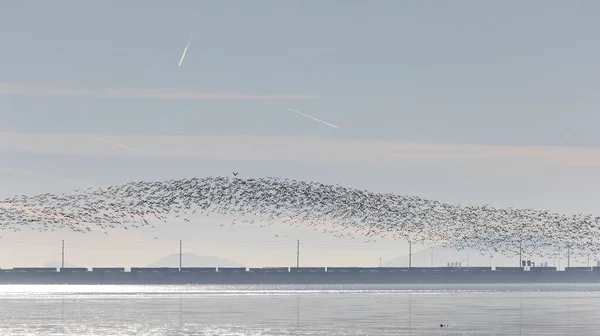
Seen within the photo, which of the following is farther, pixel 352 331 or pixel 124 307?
pixel 124 307

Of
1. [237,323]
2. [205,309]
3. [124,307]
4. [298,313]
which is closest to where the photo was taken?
[237,323]

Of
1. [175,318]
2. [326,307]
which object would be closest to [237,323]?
[175,318]

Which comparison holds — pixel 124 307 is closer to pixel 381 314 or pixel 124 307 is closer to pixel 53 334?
pixel 381 314

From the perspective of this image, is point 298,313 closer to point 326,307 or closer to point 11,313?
point 326,307

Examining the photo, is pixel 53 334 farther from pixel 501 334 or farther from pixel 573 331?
pixel 573 331

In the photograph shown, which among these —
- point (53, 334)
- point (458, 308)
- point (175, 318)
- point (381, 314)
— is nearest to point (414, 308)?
point (458, 308)

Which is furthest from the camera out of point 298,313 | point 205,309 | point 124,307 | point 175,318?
point 124,307

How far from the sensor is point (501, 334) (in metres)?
74.7

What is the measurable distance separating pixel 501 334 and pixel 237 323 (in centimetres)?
2027

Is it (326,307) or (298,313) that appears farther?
(326,307)

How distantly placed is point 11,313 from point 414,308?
1404 inches

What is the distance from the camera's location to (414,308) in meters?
112

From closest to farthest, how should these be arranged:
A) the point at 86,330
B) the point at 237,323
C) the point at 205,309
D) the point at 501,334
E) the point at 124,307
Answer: the point at 501,334, the point at 86,330, the point at 237,323, the point at 205,309, the point at 124,307

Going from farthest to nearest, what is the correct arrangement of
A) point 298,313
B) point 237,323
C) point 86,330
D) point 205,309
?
point 205,309
point 298,313
point 237,323
point 86,330
